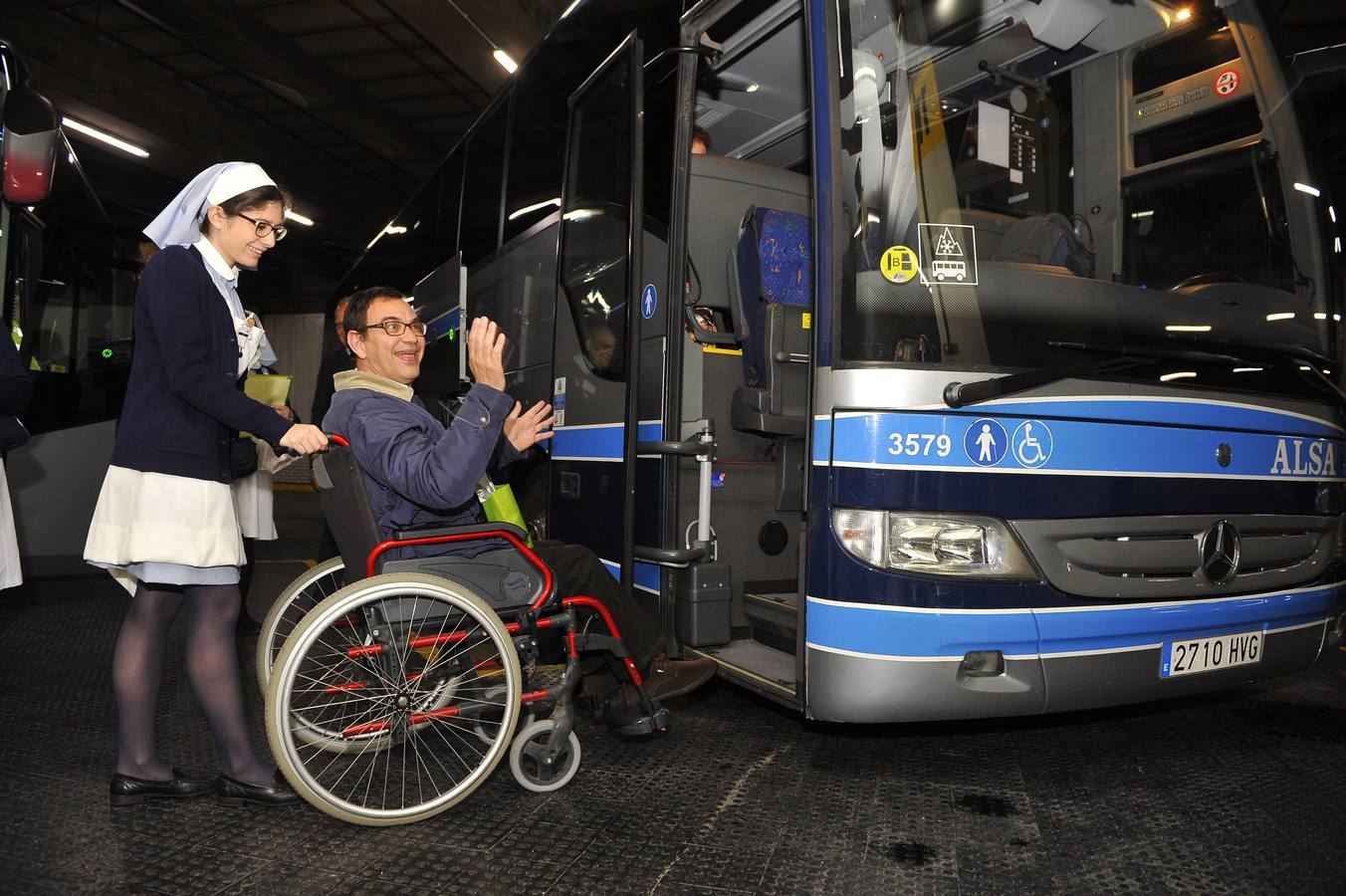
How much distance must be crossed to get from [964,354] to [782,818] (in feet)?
4.52

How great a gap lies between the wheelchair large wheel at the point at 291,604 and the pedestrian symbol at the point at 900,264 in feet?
6.50

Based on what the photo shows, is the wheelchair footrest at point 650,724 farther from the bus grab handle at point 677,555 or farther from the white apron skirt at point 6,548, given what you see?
the white apron skirt at point 6,548

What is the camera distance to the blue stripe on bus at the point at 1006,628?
2627mm

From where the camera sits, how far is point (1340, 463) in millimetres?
3309

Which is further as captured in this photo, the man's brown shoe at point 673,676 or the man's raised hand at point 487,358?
the man's brown shoe at point 673,676

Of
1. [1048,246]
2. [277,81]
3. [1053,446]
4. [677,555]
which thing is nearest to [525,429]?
[677,555]

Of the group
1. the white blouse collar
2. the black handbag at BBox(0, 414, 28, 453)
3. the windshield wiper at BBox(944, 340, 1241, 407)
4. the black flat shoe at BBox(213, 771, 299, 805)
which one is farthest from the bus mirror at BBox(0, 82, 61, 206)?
the windshield wiper at BBox(944, 340, 1241, 407)

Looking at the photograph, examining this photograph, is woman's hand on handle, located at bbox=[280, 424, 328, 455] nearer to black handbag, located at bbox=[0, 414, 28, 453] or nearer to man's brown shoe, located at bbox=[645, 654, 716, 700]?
black handbag, located at bbox=[0, 414, 28, 453]

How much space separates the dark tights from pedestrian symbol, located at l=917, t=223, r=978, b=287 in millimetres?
2170

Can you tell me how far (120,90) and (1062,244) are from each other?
12.9 meters

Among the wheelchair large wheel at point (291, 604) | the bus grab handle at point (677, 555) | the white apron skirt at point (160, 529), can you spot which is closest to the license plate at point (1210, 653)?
the bus grab handle at point (677, 555)

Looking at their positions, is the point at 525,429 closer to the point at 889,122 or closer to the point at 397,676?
the point at 397,676

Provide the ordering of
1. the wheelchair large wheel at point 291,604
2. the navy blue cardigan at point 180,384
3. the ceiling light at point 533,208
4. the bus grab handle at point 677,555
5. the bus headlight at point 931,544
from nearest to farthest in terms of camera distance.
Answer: the navy blue cardigan at point 180,384, the bus headlight at point 931,544, the wheelchair large wheel at point 291,604, the bus grab handle at point 677,555, the ceiling light at point 533,208

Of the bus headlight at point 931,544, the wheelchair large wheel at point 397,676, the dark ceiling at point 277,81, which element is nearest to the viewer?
the wheelchair large wheel at point 397,676
